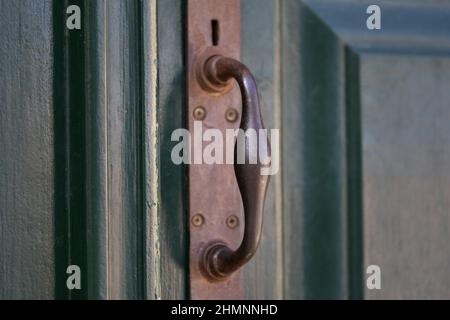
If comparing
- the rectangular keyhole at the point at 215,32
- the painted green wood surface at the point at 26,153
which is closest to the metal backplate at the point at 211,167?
the rectangular keyhole at the point at 215,32

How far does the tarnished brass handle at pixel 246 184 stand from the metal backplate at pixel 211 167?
15 millimetres

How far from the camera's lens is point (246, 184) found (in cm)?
72

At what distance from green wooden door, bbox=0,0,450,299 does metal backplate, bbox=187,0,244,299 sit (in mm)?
11

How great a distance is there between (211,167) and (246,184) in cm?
6

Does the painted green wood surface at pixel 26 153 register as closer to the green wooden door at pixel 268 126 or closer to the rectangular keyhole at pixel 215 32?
the green wooden door at pixel 268 126

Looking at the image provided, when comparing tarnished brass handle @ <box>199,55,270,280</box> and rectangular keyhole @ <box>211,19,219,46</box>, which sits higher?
rectangular keyhole @ <box>211,19,219,46</box>

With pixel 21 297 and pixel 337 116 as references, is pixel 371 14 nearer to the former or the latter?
pixel 337 116

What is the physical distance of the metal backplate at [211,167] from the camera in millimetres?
761

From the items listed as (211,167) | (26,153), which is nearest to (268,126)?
(211,167)

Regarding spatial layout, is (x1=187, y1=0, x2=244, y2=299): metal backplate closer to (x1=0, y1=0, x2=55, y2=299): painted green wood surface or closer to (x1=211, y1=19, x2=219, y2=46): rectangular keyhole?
(x1=211, y1=19, x2=219, y2=46): rectangular keyhole

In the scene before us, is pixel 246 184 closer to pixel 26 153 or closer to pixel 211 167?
pixel 211 167

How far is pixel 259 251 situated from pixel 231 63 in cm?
19

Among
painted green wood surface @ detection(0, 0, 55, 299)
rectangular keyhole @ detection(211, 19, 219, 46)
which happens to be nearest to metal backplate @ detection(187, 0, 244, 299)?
rectangular keyhole @ detection(211, 19, 219, 46)

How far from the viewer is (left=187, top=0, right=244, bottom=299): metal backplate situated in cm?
76
